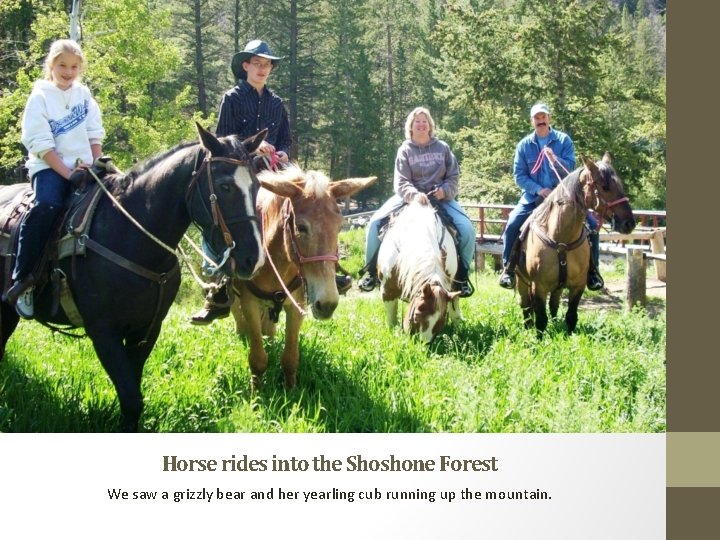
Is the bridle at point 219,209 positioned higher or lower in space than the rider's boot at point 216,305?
higher

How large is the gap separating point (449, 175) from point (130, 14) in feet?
28.3

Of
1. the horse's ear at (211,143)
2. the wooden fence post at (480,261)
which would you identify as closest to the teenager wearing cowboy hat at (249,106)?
the horse's ear at (211,143)

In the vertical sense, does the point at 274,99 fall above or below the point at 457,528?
above

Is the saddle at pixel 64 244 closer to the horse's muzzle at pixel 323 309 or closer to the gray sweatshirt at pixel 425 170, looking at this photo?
the horse's muzzle at pixel 323 309

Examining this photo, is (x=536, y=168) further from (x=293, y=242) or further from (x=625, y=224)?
(x=293, y=242)

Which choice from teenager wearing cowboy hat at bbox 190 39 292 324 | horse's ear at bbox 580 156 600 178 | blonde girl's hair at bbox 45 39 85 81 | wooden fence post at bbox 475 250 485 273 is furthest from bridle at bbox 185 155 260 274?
wooden fence post at bbox 475 250 485 273

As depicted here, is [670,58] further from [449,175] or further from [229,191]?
[229,191]

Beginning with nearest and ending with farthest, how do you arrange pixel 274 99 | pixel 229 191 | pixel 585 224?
pixel 229 191 < pixel 274 99 < pixel 585 224

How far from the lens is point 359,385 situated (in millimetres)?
4984

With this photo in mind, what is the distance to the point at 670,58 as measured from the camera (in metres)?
4.66

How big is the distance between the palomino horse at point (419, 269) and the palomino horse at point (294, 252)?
1.28m

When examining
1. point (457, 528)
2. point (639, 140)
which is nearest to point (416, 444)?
point (457, 528)

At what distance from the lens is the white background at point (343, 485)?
411cm

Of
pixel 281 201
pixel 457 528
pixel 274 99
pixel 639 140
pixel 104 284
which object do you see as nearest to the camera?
pixel 104 284
